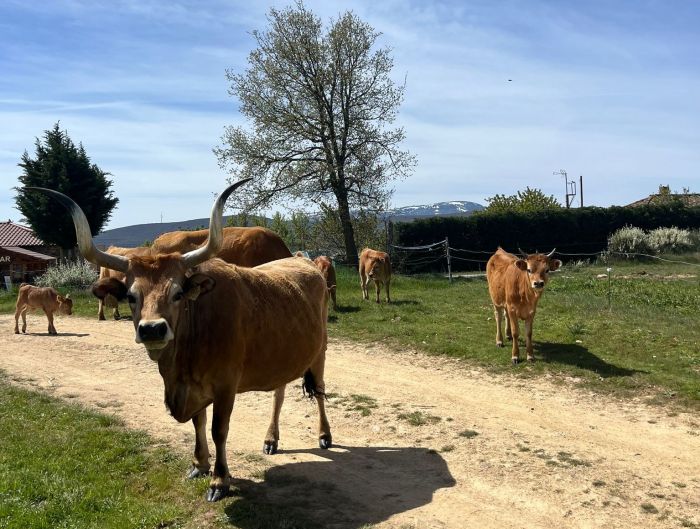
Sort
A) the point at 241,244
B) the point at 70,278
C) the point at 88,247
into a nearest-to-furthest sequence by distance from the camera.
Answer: the point at 88,247 → the point at 241,244 → the point at 70,278

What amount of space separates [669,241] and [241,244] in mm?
34691

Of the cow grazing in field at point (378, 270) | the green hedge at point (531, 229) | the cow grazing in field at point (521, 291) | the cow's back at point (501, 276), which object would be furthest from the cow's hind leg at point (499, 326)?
the green hedge at point (531, 229)

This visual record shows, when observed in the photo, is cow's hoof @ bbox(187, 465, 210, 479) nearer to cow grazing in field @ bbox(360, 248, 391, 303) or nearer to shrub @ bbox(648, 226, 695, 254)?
cow grazing in field @ bbox(360, 248, 391, 303)

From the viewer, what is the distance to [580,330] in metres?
A: 13.3

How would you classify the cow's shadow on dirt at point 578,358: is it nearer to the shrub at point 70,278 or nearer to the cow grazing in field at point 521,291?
the cow grazing in field at point 521,291

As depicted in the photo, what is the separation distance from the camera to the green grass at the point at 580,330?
10266mm

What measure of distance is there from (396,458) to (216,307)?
277cm

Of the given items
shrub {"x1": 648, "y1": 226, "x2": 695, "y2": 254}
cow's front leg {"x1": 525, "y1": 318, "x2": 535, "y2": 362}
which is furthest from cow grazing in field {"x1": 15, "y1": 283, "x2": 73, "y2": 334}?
shrub {"x1": 648, "y1": 226, "x2": 695, "y2": 254}

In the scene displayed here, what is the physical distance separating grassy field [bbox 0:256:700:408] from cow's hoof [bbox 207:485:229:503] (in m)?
6.24

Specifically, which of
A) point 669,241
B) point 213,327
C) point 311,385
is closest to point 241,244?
point 311,385

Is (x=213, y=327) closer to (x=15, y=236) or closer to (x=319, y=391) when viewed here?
(x=319, y=391)

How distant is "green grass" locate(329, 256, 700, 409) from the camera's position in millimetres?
10266

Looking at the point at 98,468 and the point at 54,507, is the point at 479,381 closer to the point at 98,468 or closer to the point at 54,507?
the point at 98,468

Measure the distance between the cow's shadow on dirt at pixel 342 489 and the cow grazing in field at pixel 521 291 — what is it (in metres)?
5.20
